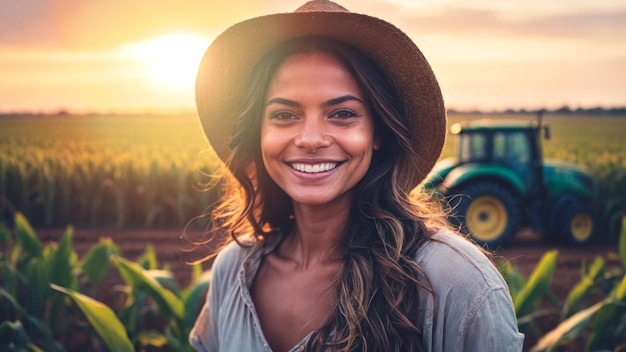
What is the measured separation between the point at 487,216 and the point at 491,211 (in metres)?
0.07

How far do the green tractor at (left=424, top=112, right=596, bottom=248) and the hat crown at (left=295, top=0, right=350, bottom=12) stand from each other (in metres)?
5.68

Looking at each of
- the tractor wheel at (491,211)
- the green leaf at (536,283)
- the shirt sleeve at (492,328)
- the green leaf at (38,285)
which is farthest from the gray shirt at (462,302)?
the tractor wheel at (491,211)

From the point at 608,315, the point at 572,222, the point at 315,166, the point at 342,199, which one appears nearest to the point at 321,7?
the point at 315,166

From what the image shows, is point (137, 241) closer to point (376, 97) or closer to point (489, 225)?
point (489, 225)

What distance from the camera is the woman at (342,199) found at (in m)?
1.43

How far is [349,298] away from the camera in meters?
1.54

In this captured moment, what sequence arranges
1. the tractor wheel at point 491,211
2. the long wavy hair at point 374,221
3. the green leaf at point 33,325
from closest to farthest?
the long wavy hair at point 374,221, the green leaf at point 33,325, the tractor wheel at point 491,211

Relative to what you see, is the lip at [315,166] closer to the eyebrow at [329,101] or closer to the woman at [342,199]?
the woman at [342,199]

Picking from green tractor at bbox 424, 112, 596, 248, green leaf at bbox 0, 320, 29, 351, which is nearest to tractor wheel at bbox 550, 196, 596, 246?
green tractor at bbox 424, 112, 596, 248

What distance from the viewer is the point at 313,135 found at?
1.59 meters

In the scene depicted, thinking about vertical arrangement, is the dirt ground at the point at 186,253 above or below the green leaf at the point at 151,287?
below

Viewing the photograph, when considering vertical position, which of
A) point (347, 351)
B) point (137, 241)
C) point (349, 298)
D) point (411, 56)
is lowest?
point (137, 241)

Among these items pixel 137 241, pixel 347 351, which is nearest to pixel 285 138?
pixel 347 351

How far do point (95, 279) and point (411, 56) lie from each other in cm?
286
